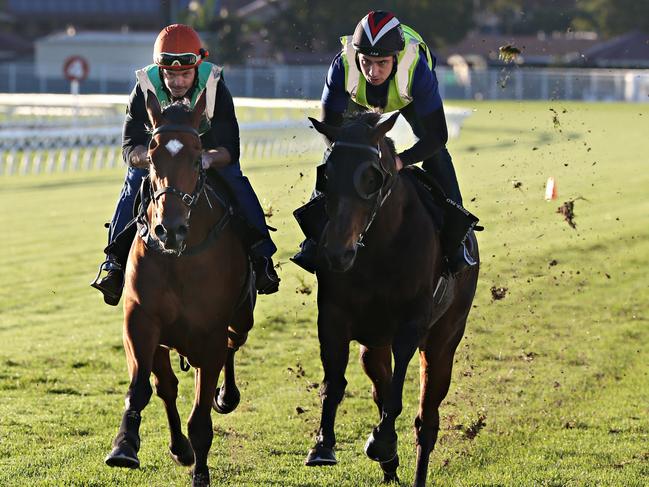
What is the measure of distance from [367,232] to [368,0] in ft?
224

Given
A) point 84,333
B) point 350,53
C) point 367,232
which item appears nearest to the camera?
point 367,232

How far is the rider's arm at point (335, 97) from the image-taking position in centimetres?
684

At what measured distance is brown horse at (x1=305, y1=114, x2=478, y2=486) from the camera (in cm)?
601

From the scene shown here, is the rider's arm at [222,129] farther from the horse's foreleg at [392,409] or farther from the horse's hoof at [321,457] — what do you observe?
the horse's hoof at [321,457]

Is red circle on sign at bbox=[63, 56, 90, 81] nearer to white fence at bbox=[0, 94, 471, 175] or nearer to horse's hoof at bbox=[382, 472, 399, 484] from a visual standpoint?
white fence at bbox=[0, 94, 471, 175]

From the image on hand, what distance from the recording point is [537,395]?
31.7 feet

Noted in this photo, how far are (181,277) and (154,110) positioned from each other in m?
0.82

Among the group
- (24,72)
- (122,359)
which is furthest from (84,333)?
(24,72)

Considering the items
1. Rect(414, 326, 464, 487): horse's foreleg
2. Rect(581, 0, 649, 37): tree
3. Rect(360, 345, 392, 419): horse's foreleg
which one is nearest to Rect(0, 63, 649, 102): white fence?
Rect(581, 0, 649, 37): tree

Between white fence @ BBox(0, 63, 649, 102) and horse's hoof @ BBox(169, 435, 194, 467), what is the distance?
5471 centimetres

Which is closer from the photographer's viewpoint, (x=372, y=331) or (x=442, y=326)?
(x=372, y=331)

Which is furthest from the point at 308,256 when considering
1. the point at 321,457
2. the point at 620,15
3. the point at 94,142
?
the point at 620,15

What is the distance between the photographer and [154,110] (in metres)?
6.09

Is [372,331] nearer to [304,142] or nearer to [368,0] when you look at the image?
[304,142]
